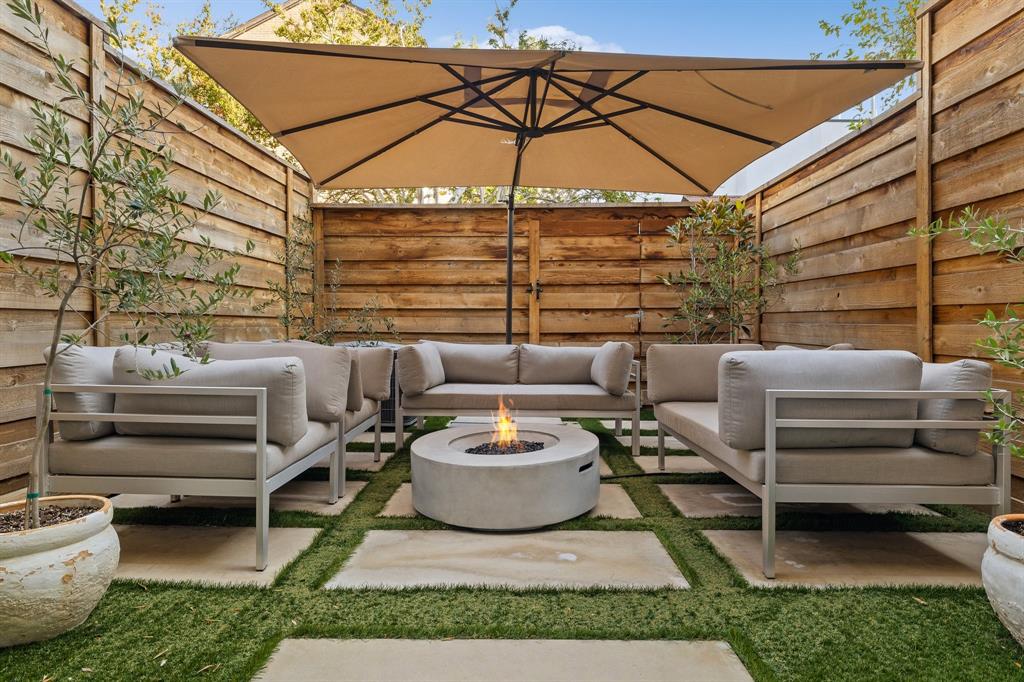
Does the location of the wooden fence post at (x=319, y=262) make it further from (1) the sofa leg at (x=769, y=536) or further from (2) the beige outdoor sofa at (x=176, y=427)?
(1) the sofa leg at (x=769, y=536)

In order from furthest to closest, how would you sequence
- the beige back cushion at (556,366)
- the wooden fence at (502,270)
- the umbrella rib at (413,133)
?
1. the wooden fence at (502,270)
2. the beige back cushion at (556,366)
3. the umbrella rib at (413,133)

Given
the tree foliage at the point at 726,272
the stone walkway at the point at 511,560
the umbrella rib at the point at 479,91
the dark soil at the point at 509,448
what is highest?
the umbrella rib at the point at 479,91

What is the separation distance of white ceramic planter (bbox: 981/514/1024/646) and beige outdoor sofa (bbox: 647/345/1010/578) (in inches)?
18.8

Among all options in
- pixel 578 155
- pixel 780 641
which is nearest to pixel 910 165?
pixel 578 155

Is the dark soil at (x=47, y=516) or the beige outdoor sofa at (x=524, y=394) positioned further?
the beige outdoor sofa at (x=524, y=394)

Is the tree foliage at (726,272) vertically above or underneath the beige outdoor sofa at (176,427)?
above

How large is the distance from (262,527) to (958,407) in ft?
8.00

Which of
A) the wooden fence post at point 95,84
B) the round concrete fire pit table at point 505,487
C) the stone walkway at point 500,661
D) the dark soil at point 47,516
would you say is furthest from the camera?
the wooden fence post at point 95,84

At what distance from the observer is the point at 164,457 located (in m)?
1.97

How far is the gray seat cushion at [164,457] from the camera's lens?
1.94 m

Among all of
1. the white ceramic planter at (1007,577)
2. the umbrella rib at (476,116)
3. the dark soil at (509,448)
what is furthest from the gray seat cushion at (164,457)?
the white ceramic planter at (1007,577)

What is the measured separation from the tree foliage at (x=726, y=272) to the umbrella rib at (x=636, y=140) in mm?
1003

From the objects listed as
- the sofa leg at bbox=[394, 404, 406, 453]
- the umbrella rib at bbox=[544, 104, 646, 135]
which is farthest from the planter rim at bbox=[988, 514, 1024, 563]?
the sofa leg at bbox=[394, 404, 406, 453]

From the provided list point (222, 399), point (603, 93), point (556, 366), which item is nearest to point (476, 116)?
point (603, 93)
